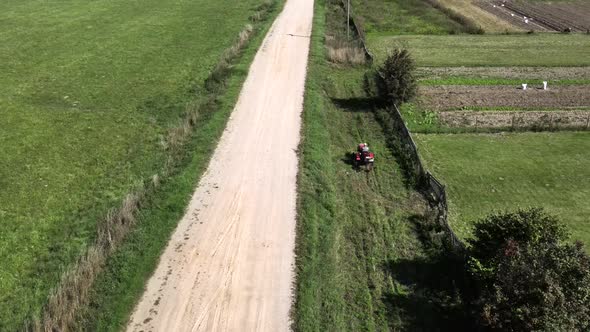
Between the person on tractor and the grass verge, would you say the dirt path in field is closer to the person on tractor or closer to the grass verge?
the grass verge

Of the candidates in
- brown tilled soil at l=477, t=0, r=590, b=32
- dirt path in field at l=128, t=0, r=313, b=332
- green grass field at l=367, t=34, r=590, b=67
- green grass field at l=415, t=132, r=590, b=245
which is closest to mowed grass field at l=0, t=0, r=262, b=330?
dirt path in field at l=128, t=0, r=313, b=332

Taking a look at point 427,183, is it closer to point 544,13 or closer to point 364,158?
point 364,158

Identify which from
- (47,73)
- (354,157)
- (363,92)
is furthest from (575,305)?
(47,73)

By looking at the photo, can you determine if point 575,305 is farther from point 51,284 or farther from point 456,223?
point 51,284

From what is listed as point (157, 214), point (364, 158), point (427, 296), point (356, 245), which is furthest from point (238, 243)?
point (364, 158)

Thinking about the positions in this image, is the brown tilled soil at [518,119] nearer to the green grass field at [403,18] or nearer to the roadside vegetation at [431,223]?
the roadside vegetation at [431,223]
